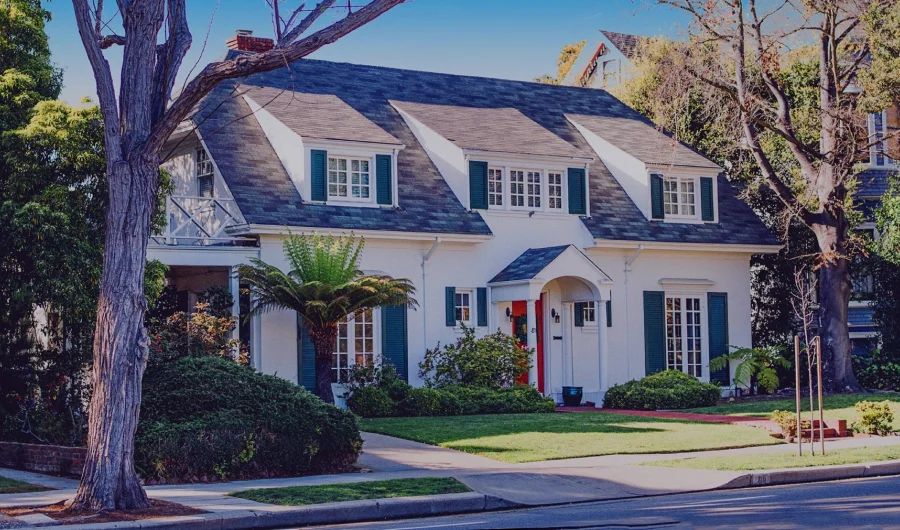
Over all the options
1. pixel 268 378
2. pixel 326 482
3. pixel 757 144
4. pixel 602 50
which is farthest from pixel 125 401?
pixel 602 50

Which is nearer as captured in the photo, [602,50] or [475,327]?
[475,327]

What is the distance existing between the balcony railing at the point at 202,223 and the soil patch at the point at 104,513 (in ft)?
33.6

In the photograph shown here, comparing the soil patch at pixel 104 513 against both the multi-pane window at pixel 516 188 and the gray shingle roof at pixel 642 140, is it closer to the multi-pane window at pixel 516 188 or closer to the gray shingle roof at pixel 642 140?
the multi-pane window at pixel 516 188

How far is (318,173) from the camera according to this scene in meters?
Answer: 23.5

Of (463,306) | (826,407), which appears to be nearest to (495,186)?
(463,306)

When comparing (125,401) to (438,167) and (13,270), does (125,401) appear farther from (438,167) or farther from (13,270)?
(438,167)

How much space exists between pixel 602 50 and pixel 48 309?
34270 millimetres

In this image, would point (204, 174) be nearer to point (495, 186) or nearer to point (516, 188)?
point (495, 186)

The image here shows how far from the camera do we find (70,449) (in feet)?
47.9

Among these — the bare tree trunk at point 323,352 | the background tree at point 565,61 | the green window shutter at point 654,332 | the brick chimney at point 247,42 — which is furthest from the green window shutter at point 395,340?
the background tree at point 565,61

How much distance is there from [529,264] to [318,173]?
5.03 meters

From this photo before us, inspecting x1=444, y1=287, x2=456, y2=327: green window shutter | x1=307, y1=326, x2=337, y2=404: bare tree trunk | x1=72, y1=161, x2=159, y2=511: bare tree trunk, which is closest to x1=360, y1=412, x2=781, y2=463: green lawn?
x1=307, y1=326, x2=337, y2=404: bare tree trunk

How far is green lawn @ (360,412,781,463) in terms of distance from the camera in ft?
55.0

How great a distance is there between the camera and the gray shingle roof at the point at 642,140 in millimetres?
27891
